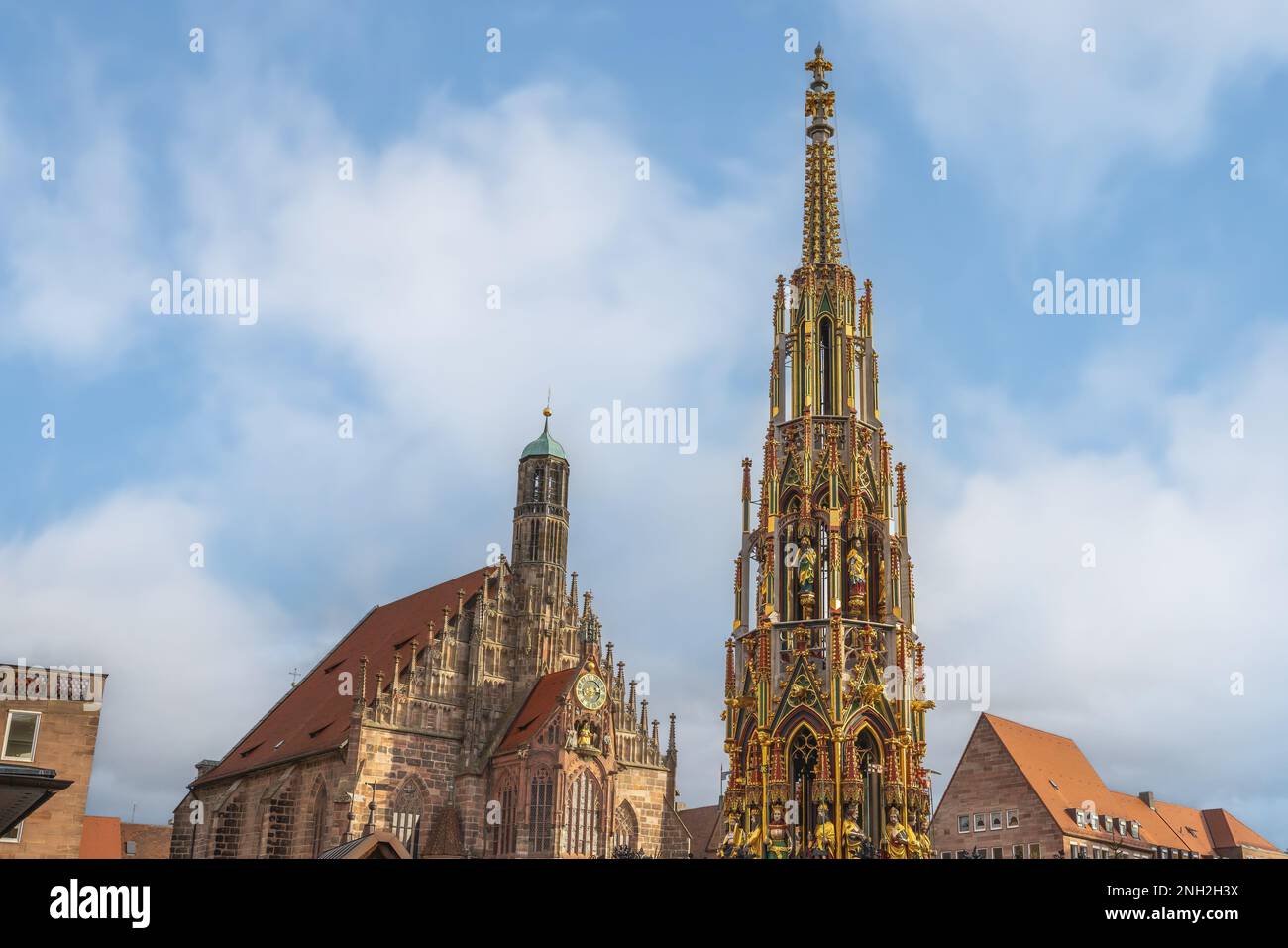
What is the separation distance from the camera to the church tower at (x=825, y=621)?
23.9 m

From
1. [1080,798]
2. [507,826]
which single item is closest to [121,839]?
[507,826]

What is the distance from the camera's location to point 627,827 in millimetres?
51219

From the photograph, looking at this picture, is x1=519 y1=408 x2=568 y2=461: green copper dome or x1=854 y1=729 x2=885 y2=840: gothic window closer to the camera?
x1=854 y1=729 x2=885 y2=840: gothic window

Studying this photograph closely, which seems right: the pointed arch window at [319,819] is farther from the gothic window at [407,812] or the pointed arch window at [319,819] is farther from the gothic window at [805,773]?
the gothic window at [805,773]

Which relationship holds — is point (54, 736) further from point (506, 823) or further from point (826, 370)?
point (826, 370)

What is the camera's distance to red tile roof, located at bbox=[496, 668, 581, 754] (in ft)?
157

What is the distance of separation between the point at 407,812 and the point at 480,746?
3.90 meters

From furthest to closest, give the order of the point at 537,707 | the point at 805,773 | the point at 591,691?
1. the point at 537,707
2. the point at 591,691
3. the point at 805,773

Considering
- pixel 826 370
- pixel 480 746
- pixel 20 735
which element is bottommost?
pixel 20 735

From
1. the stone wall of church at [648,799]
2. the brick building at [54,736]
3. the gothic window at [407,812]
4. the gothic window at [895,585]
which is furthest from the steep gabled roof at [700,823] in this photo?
the gothic window at [895,585]

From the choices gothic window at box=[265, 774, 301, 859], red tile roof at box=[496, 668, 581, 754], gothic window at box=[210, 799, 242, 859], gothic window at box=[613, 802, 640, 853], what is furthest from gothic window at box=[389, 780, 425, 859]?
gothic window at box=[210, 799, 242, 859]

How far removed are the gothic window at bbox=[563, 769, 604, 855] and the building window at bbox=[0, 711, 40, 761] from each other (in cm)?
1880

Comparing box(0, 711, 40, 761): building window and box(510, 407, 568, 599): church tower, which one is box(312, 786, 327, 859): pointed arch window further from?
box(0, 711, 40, 761): building window
